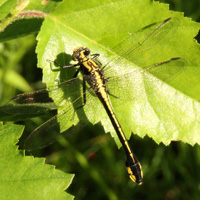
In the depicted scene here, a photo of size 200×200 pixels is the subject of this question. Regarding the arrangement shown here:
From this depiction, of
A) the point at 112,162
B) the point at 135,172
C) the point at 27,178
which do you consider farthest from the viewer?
the point at 112,162

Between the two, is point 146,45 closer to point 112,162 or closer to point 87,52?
point 87,52

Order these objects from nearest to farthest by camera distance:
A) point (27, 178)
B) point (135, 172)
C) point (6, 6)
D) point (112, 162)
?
point (27, 178)
point (6, 6)
point (135, 172)
point (112, 162)

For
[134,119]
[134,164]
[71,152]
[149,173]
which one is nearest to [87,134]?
[71,152]

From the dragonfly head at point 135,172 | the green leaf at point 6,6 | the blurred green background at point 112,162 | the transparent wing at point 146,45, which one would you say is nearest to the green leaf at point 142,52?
the transparent wing at point 146,45

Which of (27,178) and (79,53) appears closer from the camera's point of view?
(27,178)

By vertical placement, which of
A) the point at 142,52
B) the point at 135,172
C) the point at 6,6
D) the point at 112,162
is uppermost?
the point at 6,6

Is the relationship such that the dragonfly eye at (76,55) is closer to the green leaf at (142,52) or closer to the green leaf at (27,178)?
the green leaf at (142,52)


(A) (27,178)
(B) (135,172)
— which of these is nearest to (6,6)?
(A) (27,178)

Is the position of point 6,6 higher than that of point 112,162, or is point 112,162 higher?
point 6,6
